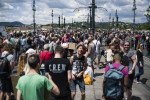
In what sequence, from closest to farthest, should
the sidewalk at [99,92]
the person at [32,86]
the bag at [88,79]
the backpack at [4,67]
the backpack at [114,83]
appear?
the person at [32,86]
the backpack at [114,83]
the backpack at [4,67]
the sidewalk at [99,92]
the bag at [88,79]

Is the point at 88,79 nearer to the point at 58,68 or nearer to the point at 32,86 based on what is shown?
the point at 58,68

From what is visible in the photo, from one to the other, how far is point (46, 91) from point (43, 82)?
23 centimetres

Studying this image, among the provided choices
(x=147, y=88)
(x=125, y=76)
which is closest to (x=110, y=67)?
(x=125, y=76)

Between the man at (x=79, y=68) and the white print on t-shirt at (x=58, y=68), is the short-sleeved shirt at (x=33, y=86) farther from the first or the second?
the man at (x=79, y=68)

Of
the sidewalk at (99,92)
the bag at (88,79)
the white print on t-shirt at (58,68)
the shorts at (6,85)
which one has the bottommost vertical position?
the sidewalk at (99,92)

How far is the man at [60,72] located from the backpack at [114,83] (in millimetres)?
740

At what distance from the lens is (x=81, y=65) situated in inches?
196

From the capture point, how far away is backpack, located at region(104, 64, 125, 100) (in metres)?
3.74

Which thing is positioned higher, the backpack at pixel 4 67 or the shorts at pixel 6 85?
the backpack at pixel 4 67

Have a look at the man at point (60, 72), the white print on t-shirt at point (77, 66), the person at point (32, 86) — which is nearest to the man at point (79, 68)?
the white print on t-shirt at point (77, 66)

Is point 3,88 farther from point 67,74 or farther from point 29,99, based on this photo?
point 29,99

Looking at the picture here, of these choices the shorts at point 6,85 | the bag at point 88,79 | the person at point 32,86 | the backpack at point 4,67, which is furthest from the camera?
the bag at point 88,79

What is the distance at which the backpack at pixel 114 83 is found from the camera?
374 cm

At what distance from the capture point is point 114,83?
3.75 m
